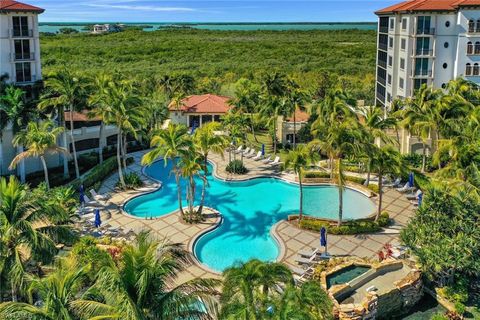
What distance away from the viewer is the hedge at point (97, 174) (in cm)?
3353

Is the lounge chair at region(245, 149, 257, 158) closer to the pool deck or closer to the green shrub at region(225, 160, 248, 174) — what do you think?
the green shrub at region(225, 160, 248, 174)

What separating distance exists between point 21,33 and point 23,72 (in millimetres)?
2869

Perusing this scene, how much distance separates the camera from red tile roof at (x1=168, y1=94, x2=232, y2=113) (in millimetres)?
51719

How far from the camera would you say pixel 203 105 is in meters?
52.4

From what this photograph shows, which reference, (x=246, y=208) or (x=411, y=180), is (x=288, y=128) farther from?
(x=246, y=208)

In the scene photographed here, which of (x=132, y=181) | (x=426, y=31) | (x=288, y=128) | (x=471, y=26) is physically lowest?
(x=132, y=181)

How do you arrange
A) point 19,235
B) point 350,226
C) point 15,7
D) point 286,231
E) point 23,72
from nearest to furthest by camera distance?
1. point 19,235
2. point 350,226
3. point 286,231
4. point 15,7
5. point 23,72

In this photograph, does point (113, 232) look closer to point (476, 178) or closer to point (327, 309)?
point (327, 309)

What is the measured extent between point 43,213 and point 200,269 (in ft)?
30.4

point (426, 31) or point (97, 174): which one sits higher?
point (426, 31)

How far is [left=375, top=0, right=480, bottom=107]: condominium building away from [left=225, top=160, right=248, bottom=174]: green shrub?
18847 millimetres

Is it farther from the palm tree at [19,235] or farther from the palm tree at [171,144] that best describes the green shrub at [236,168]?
the palm tree at [19,235]

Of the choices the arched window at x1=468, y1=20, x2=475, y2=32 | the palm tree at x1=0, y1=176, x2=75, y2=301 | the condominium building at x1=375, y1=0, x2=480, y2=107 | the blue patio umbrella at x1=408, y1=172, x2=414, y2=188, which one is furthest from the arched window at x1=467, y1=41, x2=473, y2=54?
the palm tree at x1=0, y1=176, x2=75, y2=301

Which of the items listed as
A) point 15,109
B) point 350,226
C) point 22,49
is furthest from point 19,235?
point 22,49
